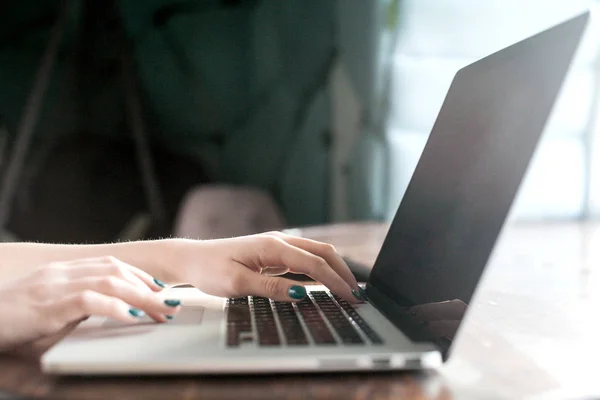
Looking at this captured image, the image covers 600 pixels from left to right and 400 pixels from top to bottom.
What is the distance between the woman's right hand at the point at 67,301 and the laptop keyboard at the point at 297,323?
3.1 inches

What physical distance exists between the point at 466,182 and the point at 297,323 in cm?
21

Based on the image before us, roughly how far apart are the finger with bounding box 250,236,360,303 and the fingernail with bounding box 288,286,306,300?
0.05 m

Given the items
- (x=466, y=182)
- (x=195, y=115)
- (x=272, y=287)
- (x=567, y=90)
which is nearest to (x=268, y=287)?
(x=272, y=287)

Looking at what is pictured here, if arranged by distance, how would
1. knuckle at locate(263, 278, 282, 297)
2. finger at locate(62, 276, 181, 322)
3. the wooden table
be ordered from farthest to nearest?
knuckle at locate(263, 278, 282, 297) → finger at locate(62, 276, 181, 322) → the wooden table

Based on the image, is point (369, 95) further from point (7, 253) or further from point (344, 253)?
point (7, 253)

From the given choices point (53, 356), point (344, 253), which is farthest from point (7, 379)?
point (344, 253)

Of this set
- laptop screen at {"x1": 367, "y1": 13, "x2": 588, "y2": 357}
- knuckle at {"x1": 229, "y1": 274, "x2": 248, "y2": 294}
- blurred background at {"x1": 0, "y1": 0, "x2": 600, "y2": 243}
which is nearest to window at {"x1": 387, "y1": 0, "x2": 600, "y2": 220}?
blurred background at {"x1": 0, "y1": 0, "x2": 600, "y2": 243}

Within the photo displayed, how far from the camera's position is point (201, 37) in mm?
2791

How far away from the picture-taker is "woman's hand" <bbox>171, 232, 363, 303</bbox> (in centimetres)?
64

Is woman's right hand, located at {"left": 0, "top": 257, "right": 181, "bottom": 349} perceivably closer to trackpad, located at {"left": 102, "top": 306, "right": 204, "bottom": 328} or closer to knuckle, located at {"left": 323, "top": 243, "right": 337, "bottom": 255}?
trackpad, located at {"left": 102, "top": 306, "right": 204, "bottom": 328}

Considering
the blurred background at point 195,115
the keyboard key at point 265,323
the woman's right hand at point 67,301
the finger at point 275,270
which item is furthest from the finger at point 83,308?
the blurred background at point 195,115

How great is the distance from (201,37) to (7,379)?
255 centimetres

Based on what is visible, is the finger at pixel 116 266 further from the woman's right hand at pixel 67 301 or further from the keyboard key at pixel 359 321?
the keyboard key at pixel 359 321

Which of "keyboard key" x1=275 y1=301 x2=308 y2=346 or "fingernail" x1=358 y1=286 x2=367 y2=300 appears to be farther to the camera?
"fingernail" x1=358 y1=286 x2=367 y2=300
